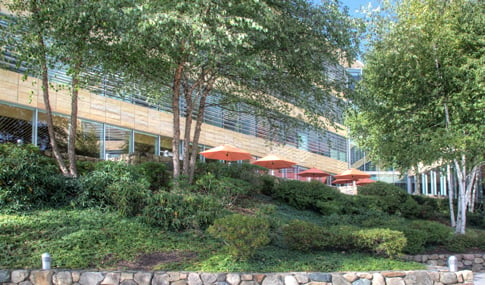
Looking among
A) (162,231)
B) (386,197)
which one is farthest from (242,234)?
(386,197)

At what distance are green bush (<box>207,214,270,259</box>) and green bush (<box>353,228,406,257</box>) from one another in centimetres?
238

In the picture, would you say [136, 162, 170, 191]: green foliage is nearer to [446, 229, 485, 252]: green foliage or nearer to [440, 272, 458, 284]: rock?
[440, 272, 458, 284]: rock

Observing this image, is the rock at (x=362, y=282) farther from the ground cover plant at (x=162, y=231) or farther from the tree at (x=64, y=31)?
the tree at (x=64, y=31)

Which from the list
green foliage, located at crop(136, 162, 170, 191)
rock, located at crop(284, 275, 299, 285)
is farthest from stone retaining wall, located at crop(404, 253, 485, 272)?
green foliage, located at crop(136, 162, 170, 191)

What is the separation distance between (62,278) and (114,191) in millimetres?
2987

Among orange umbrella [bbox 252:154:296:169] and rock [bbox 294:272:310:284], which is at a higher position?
orange umbrella [bbox 252:154:296:169]

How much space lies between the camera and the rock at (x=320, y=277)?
26.2ft

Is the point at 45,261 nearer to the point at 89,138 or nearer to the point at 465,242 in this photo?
the point at 89,138

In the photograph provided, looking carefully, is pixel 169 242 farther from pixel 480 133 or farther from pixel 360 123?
pixel 360 123

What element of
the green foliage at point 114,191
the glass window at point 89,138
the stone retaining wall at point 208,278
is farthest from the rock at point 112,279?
the glass window at point 89,138

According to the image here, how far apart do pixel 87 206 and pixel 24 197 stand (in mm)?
1260

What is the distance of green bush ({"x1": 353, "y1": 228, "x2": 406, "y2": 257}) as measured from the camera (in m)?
9.35

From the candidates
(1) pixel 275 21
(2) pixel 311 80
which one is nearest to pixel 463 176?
(2) pixel 311 80

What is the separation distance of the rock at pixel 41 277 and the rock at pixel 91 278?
472 millimetres
